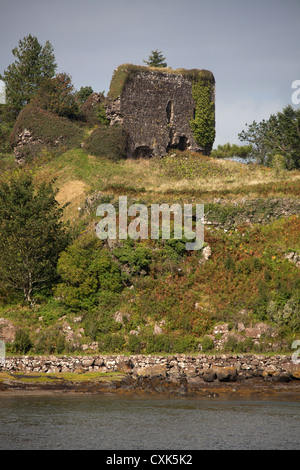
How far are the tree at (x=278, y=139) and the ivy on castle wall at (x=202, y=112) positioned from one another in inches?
335

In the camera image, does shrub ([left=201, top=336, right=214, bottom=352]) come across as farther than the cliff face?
No

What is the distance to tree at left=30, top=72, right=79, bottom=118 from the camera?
61344 mm

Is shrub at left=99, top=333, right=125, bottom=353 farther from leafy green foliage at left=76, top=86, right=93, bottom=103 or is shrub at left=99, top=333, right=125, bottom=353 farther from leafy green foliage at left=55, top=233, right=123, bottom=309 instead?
leafy green foliage at left=76, top=86, right=93, bottom=103

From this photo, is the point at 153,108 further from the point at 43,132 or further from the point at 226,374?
the point at 226,374

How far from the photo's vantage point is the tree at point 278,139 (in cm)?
6122

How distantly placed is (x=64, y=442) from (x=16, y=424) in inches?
96.7

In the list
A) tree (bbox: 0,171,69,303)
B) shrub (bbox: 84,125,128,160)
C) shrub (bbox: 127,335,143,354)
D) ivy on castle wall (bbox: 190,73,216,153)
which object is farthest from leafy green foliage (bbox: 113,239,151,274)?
ivy on castle wall (bbox: 190,73,216,153)

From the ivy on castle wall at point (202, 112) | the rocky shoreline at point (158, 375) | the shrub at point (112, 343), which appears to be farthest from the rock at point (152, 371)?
the ivy on castle wall at point (202, 112)

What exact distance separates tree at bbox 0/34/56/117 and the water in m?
51.3

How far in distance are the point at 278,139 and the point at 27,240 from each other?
44382 mm

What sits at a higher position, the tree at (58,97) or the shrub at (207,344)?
the tree at (58,97)

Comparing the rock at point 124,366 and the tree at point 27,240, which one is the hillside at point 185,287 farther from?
the rock at point 124,366

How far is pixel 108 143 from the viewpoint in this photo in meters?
54.8

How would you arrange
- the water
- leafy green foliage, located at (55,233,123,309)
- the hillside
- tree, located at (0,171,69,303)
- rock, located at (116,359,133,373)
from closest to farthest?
the water < rock, located at (116,359,133,373) < the hillside < leafy green foliage, located at (55,233,123,309) < tree, located at (0,171,69,303)
